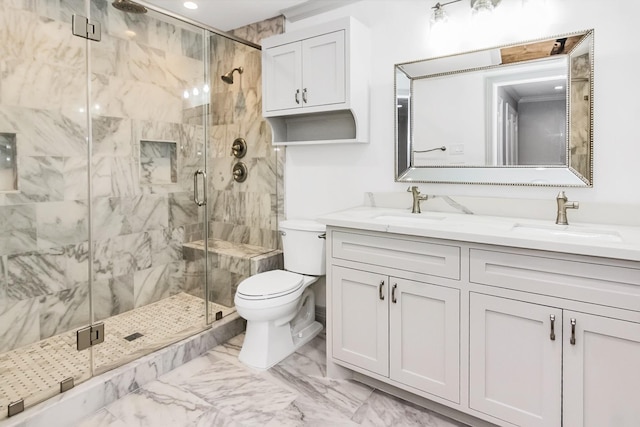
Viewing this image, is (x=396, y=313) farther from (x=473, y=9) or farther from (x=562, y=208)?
(x=473, y=9)

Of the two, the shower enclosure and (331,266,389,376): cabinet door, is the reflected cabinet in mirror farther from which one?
the shower enclosure

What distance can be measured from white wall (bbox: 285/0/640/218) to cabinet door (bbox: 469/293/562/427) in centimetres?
74

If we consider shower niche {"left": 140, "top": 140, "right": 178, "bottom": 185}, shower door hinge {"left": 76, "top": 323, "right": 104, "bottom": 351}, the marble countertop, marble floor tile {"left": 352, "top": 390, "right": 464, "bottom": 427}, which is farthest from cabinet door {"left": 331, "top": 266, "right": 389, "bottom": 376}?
shower niche {"left": 140, "top": 140, "right": 178, "bottom": 185}

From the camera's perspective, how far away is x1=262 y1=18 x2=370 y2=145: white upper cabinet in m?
2.30

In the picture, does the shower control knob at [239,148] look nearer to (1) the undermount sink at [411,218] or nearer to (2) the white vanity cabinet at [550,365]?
(1) the undermount sink at [411,218]

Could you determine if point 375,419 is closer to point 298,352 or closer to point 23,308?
point 298,352

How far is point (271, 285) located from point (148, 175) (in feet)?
4.79

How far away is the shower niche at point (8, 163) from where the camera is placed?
7.53 feet

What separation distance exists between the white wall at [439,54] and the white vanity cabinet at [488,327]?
25.0 inches

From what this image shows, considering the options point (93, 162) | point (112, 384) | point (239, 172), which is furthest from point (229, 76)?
point (112, 384)

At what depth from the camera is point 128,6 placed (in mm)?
2385

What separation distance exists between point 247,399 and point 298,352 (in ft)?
1.80

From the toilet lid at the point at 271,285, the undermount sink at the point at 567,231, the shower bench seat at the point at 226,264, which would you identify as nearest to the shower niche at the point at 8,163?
the shower bench seat at the point at 226,264

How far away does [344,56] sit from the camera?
2287 millimetres
